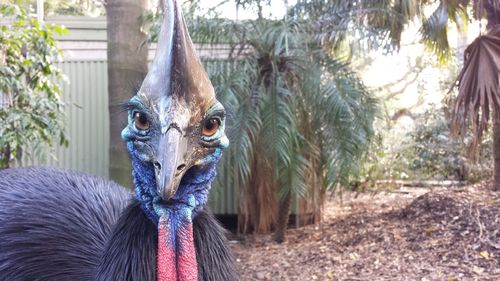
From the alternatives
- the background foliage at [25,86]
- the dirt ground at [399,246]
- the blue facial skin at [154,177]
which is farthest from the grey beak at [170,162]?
the dirt ground at [399,246]

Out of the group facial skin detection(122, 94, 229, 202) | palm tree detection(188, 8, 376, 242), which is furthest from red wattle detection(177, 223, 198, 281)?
palm tree detection(188, 8, 376, 242)

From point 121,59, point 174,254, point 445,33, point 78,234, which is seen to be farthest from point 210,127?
point 445,33

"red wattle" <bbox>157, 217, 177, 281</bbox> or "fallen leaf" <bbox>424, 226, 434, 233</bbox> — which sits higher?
"red wattle" <bbox>157, 217, 177, 281</bbox>

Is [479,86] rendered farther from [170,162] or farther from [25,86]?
[170,162]

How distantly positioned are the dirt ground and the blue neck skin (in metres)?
3.33

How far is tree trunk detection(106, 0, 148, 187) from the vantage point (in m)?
5.39

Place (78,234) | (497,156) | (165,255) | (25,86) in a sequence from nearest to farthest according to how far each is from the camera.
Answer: (165,255) → (78,234) → (25,86) → (497,156)

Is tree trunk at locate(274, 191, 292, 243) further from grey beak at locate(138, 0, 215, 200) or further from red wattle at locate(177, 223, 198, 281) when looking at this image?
grey beak at locate(138, 0, 215, 200)

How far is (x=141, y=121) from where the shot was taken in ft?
6.25

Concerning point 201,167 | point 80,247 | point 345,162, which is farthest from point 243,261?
point 201,167

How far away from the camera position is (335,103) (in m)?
5.90

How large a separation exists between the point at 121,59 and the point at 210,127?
365 centimetres

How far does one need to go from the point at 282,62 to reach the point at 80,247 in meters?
3.95

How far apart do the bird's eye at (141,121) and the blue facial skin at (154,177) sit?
10 mm
